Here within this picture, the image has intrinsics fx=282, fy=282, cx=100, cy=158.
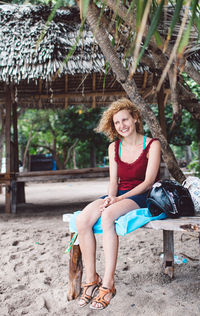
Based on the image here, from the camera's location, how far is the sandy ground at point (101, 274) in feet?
6.63

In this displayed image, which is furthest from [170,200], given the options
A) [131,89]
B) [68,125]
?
[68,125]

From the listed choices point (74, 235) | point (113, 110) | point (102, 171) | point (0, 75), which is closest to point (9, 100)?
point (0, 75)

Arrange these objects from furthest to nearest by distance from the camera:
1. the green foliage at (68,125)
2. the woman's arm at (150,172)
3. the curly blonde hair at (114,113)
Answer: the green foliage at (68,125), the curly blonde hair at (114,113), the woman's arm at (150,172)

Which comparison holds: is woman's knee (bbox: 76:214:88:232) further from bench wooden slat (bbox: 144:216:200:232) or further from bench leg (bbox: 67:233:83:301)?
bench wooden slat (bbox: 144:216:200:232)

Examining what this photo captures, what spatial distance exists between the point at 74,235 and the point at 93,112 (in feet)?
41.8

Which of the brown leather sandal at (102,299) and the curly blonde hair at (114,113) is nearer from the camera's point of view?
the brown leather sandal at (102,299)

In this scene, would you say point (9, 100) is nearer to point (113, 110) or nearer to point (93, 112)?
point (113, 110)

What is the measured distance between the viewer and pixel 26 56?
17.4 feet

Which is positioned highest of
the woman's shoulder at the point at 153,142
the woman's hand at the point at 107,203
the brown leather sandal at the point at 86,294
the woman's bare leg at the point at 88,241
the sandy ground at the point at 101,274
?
the woman's shoulder at the point at 153,142

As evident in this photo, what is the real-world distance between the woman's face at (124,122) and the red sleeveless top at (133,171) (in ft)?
0.74

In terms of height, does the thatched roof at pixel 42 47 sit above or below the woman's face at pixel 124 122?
above

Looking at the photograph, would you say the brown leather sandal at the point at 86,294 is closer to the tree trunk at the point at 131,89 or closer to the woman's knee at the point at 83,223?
the woman's knee at the point at 83,223

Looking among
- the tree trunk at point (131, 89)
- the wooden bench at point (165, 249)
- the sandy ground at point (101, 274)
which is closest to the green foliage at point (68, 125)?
the sandy ground at point (101, 274)

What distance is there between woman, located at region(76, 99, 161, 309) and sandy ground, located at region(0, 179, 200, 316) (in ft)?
0.64
